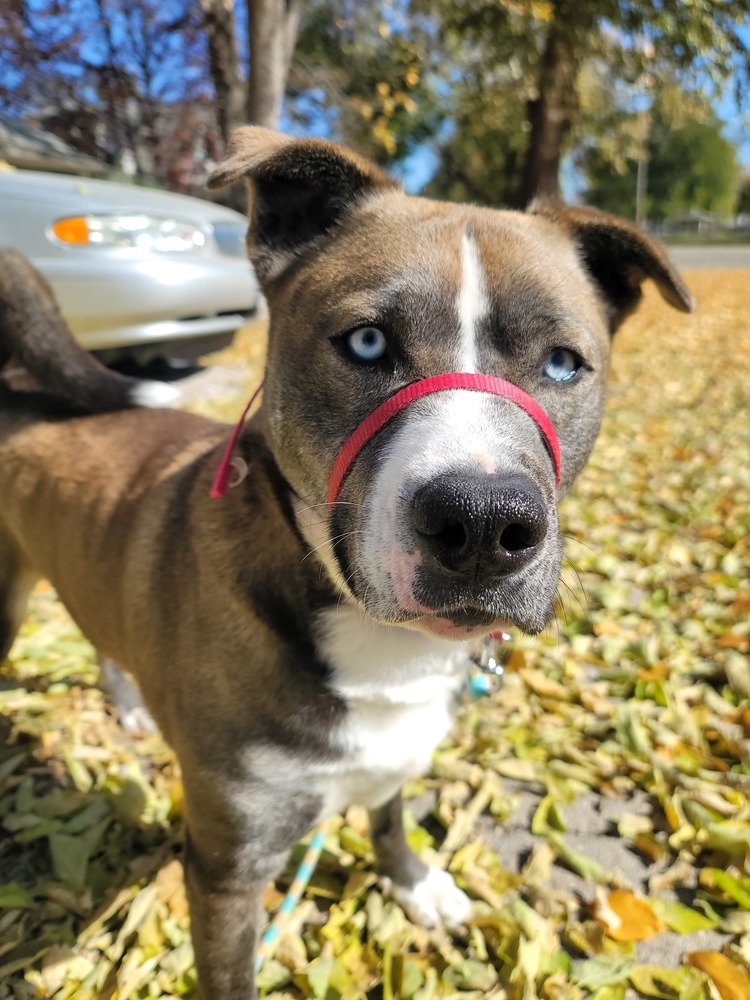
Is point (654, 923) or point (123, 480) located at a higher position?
point (123, 480)

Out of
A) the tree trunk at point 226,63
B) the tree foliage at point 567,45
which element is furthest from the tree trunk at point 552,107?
the tree trunk at point 226,63

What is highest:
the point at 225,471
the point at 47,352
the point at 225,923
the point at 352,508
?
the point at 352,508

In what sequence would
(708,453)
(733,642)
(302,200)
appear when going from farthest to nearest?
(708,453)
(733,642)
(302,200)

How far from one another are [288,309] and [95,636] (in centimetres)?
134

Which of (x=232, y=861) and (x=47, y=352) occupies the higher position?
(x=47, y=352)

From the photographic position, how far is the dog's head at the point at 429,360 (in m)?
1.42

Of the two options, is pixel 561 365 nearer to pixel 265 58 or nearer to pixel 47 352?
pixel 47 352

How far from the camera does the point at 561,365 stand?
5.99ft

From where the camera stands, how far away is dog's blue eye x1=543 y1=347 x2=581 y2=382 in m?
1.79

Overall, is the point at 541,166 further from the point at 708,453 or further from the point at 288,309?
the point at 288,309

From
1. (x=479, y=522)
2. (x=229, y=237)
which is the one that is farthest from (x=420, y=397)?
(x=229, y=237)

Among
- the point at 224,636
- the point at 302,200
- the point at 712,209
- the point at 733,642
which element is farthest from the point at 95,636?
the point at 712,209

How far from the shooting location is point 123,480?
8.13ft

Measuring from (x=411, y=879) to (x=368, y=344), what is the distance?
1732 millimetres
